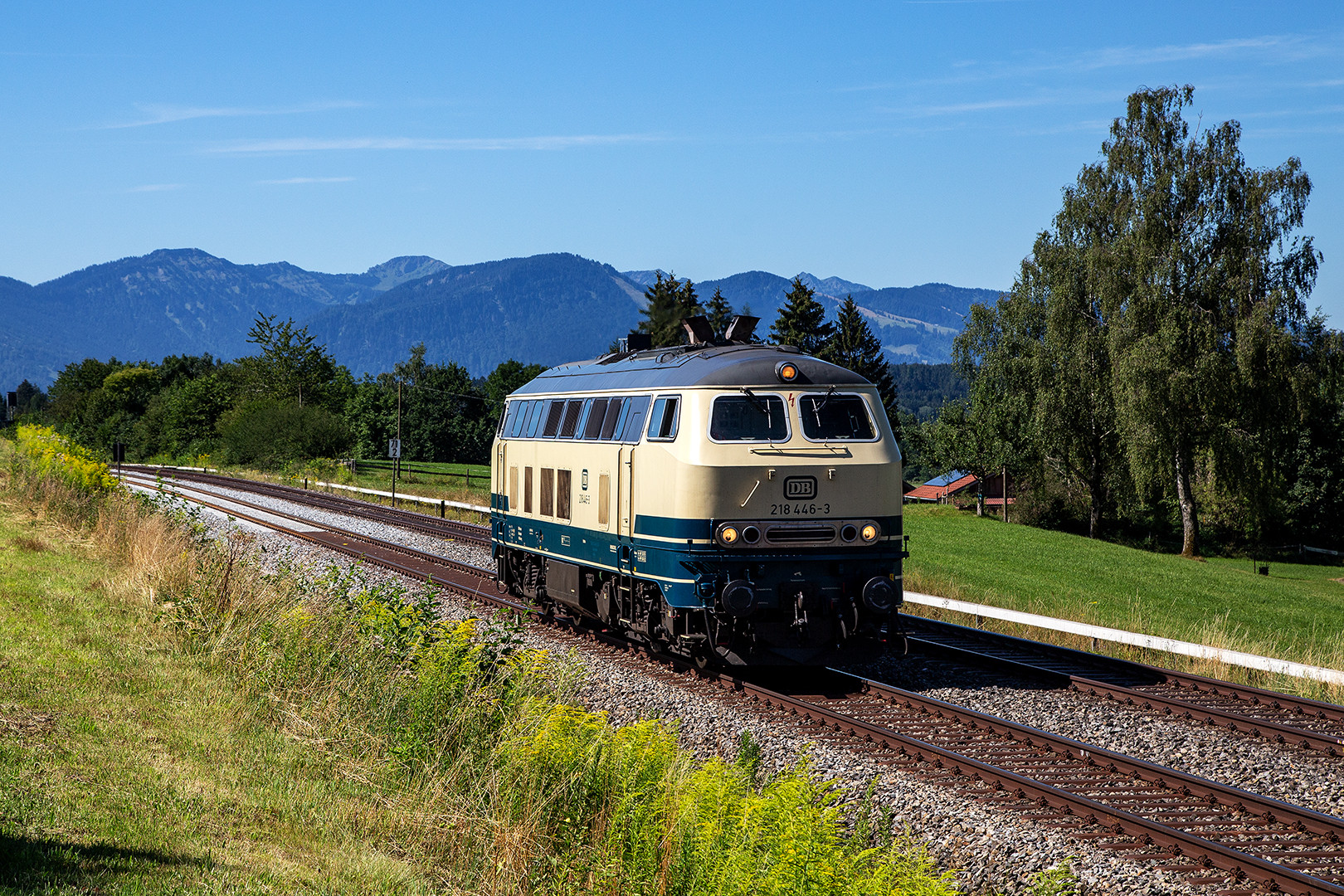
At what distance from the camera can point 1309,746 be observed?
34.3 ft

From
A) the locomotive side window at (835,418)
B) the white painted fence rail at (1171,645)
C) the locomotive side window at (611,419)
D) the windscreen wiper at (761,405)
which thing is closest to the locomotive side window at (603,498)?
the locomotive side window at (611,419)

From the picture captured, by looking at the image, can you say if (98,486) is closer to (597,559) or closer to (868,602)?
(597,559)

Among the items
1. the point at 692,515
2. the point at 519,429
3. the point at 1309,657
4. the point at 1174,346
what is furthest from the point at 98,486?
the point at 1174,346

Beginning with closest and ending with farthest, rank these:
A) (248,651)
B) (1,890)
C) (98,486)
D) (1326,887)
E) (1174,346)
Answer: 1. (1,890)
2. (1326,887)
3. (248,651)
4. (98,486)
5. (1174,346)

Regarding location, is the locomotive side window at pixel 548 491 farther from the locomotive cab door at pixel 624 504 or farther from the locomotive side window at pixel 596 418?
the locomotive cab door at pixel 624 504

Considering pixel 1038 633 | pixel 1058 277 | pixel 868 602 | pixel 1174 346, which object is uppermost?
pixel 1058 277

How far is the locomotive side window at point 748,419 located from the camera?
12.5m

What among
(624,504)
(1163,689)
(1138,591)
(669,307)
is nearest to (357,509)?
(1138,591)

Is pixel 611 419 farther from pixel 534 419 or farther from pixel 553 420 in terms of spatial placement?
pixel 534 419

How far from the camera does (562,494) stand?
15805mm

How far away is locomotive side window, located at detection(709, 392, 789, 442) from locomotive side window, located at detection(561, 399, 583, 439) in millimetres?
3537

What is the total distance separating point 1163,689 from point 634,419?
23.6 feet

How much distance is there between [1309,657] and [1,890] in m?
16.2

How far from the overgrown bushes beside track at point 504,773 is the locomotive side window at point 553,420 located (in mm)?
4039
